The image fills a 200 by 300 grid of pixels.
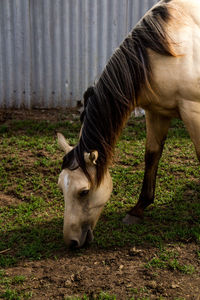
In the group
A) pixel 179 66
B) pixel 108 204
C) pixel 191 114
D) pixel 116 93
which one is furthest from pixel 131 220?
pixel 179 66

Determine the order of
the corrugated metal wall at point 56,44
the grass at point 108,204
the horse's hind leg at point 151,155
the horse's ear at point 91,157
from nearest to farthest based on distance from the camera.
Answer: the horse's ear at point 91,157 < the grass at point 108,204 < the horse's hind leg at point 151,155 < the corrugated metal wall at point 56,44

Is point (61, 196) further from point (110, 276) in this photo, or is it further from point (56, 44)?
point (56, 44)

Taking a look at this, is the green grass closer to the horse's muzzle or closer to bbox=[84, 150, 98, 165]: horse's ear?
the horse's muzzle

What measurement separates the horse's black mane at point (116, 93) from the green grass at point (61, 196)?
2.68ft

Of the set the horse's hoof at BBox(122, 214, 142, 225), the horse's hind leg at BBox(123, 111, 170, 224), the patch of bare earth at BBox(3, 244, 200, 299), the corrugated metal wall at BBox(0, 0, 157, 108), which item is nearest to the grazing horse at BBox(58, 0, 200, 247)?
the patch of bare earth at BBox(3, 244, 200, 299)

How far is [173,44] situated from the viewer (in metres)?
3.19

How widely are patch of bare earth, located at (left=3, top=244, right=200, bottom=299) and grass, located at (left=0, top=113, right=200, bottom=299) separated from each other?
0.09 metres

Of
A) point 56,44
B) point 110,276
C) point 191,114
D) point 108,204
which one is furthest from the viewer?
point 56,44

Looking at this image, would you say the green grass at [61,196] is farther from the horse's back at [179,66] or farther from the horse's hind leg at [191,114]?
the horse's back at [179,66]

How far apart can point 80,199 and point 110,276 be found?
24.4 inches

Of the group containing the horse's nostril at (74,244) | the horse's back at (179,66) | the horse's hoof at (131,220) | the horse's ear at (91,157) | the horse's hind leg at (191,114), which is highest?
the horse's back at (179,66)

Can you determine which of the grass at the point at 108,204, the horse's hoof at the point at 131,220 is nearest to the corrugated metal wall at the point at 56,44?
the grass at the point at 108,204

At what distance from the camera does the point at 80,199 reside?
3141mm

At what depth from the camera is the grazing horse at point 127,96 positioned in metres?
3.12
